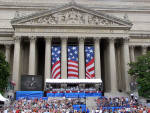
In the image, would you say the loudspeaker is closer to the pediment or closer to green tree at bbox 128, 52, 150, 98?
the pediment

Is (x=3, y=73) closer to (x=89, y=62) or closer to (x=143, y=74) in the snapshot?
(x=89, y=62)

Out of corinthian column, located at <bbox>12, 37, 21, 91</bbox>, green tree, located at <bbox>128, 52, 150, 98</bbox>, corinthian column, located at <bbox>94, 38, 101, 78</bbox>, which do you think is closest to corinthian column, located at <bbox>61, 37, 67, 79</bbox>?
corinthian column, located at <bbox>94, 38, 101, 78</bbox>

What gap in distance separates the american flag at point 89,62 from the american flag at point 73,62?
2039mm

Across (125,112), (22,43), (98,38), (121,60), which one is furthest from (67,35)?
(125,112)

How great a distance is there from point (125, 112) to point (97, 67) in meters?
16.5

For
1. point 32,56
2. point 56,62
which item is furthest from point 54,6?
point 56,62

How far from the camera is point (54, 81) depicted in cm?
3497

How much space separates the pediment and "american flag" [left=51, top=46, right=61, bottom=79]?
4.91 metres

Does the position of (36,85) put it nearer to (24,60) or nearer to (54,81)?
(54,81)

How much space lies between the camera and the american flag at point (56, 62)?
37.6m

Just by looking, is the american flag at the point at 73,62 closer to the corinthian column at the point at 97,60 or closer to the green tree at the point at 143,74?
the corinthian column at the point at 97,60

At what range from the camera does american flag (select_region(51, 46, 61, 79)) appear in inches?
1480

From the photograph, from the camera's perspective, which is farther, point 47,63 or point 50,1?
point 50,1

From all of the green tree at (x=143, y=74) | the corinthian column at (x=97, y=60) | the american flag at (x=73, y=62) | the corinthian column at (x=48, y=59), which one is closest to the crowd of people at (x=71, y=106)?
the green tree at (x=143, y=74)
